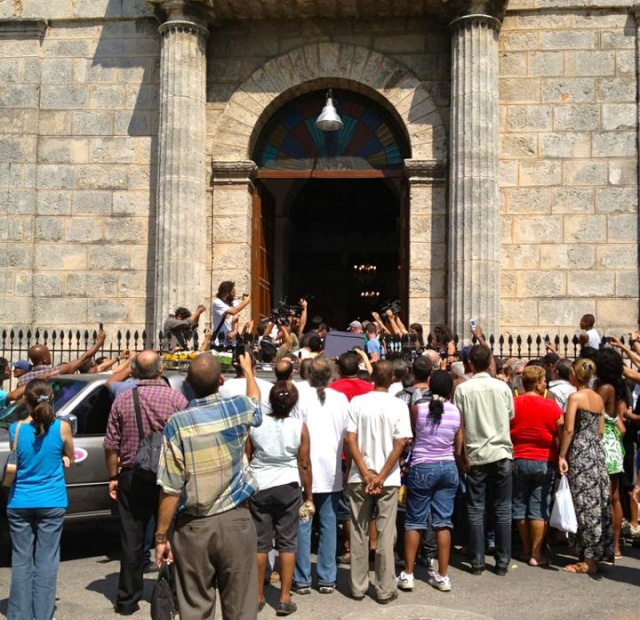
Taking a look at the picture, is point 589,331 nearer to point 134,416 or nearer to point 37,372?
point 37,372

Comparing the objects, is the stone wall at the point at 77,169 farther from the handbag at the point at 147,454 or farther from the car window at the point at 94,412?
the handbag at the point at 147,454

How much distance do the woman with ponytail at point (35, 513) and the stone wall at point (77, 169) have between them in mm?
9192

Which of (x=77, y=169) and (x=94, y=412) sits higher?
(x=77, y=169)

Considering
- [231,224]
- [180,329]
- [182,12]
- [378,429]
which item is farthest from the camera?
[231,224]

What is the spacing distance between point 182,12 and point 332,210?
12.7 m

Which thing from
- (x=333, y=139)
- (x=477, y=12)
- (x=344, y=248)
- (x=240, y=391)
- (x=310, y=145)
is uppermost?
(x=477, y=12)

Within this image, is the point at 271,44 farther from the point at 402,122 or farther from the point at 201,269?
the point at 201,269

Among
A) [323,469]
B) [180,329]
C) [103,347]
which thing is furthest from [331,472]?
[103,347]

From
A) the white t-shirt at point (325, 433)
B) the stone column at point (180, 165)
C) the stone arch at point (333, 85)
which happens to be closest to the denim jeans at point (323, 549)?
the white t-shirt at point (325, 433)

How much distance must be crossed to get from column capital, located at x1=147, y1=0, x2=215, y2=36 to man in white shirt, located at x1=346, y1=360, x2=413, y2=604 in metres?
9.87

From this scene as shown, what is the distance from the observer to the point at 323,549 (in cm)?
709

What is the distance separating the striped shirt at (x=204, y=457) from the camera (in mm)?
4766

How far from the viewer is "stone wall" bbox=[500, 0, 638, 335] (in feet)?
47.8

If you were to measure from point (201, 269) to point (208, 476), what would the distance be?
402 inches
